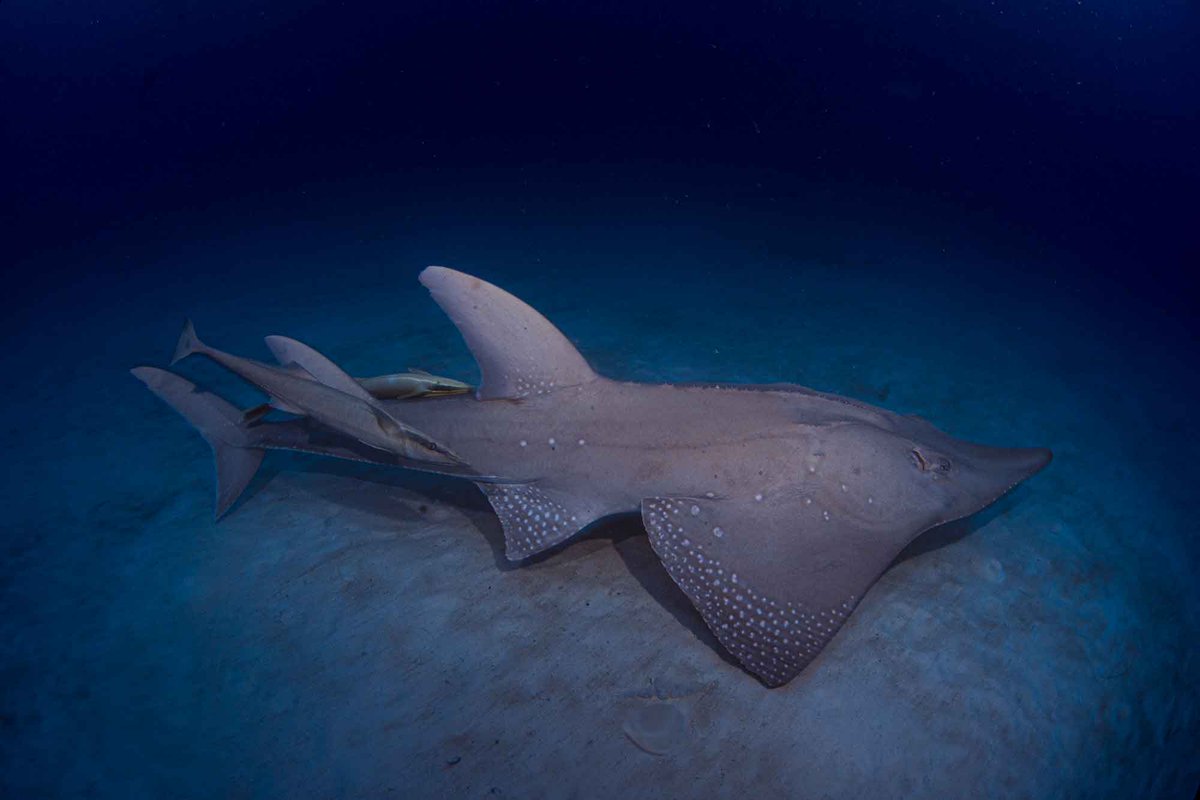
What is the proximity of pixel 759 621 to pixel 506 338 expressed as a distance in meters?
2.26

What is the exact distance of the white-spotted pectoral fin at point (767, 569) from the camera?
306 cm

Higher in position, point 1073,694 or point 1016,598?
point 1016,598

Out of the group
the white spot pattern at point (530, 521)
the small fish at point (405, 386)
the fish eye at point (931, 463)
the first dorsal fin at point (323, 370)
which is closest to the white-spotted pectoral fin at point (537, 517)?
the white spot pattern at point (530, 521)

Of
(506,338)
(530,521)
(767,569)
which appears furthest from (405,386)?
(767,569)

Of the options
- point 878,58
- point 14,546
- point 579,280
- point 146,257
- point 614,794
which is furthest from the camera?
point 878,58

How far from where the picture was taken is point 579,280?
993 cm

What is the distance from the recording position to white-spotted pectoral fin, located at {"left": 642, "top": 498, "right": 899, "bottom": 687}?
306 centimetres

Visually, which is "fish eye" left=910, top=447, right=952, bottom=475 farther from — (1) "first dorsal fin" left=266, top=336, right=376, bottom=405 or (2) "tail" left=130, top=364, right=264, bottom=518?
(2) "tail" left=130, top=364, right=264, bottom=518

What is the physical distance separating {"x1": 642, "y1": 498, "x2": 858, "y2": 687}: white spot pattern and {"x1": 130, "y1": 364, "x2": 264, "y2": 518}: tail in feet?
10.8

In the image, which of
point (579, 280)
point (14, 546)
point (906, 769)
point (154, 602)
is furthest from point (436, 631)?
point (579, 280)

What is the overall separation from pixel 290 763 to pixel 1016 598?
448 centimetres

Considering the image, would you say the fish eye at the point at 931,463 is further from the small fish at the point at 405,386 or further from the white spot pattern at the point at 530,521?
the small fish at the point at 405,386

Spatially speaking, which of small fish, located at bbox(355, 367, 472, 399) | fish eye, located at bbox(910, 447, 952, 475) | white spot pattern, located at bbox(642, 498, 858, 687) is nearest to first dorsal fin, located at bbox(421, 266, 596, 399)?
small fish, located at bbox(355, 367, 472, 399)

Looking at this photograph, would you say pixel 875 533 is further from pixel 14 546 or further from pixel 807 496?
pixel 14 546
